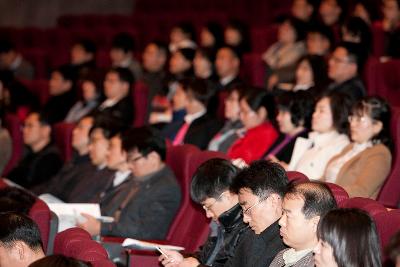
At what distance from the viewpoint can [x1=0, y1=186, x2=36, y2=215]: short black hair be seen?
3.38 metres

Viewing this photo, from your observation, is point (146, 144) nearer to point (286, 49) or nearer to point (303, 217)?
point (303, 217)

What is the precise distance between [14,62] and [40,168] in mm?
2389

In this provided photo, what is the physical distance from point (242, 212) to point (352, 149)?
84cm

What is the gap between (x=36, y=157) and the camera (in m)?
5.35

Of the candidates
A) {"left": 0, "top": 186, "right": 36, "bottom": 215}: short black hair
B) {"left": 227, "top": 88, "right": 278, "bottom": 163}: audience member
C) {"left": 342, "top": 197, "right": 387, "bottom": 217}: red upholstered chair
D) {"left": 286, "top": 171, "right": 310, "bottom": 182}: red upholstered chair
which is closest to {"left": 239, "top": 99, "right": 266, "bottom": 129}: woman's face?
{"left": 227, "top": 88, "right": 278, "bottom": 163}: audience member

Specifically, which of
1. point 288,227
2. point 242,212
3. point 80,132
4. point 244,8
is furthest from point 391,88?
point 244,8

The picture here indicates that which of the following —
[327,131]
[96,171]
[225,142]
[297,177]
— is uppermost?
[297,177]

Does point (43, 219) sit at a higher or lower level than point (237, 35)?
lower

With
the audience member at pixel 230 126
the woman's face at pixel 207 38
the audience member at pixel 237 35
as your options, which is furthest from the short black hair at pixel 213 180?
the woman's face at pixel 207 38

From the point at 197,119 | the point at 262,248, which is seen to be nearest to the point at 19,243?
the point at 262,248

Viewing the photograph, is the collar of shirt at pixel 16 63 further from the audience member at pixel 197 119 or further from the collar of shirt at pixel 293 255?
the collar of shirt at pixel 293 255

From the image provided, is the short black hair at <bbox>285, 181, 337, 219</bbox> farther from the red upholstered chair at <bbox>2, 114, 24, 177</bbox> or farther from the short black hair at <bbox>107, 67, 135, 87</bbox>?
the short black hair at <bbox>107, 67, 135, 87</bbox>

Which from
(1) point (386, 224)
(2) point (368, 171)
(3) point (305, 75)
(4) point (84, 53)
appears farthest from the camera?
(4) point (84, 53)

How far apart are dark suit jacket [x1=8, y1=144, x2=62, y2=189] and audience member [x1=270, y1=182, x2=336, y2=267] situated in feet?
9.52
